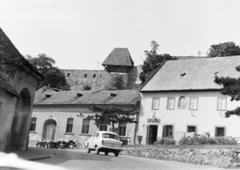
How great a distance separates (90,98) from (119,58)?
4075 cm

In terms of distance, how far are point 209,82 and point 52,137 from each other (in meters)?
19.9

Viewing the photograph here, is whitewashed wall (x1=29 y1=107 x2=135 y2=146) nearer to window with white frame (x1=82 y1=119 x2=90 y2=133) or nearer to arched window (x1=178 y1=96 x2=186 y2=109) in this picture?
window with white frame (x1=82 y1=119 x2=90 y2=133)

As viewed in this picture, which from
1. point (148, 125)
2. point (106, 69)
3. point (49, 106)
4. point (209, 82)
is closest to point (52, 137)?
point (49, 106)

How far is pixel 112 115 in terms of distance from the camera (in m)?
43.4

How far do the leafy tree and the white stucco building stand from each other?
7.80ft

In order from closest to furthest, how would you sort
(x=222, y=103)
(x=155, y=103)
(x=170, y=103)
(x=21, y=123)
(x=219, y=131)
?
(x=21, y=123)
(x=219, y=131)
(x=222, y=103)
(x=170, y=103)
(x=155, y=103)

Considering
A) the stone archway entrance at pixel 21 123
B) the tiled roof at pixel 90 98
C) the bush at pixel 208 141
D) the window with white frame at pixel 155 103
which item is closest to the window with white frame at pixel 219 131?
the bush at pixel 208 141

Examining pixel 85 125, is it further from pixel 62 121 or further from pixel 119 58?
pixel 119 58

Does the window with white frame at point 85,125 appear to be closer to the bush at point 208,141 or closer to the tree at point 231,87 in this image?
the bush at point 208,141

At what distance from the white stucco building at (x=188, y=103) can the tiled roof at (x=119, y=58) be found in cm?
4196

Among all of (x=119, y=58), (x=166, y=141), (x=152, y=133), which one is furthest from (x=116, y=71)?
(x=166, y=141)

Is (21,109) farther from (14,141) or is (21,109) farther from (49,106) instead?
(49,106)

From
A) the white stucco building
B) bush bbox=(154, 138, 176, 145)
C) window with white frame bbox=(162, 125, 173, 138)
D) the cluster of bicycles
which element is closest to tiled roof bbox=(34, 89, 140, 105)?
the white stucco building

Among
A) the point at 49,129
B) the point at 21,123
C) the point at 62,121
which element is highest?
the point at 62,121
